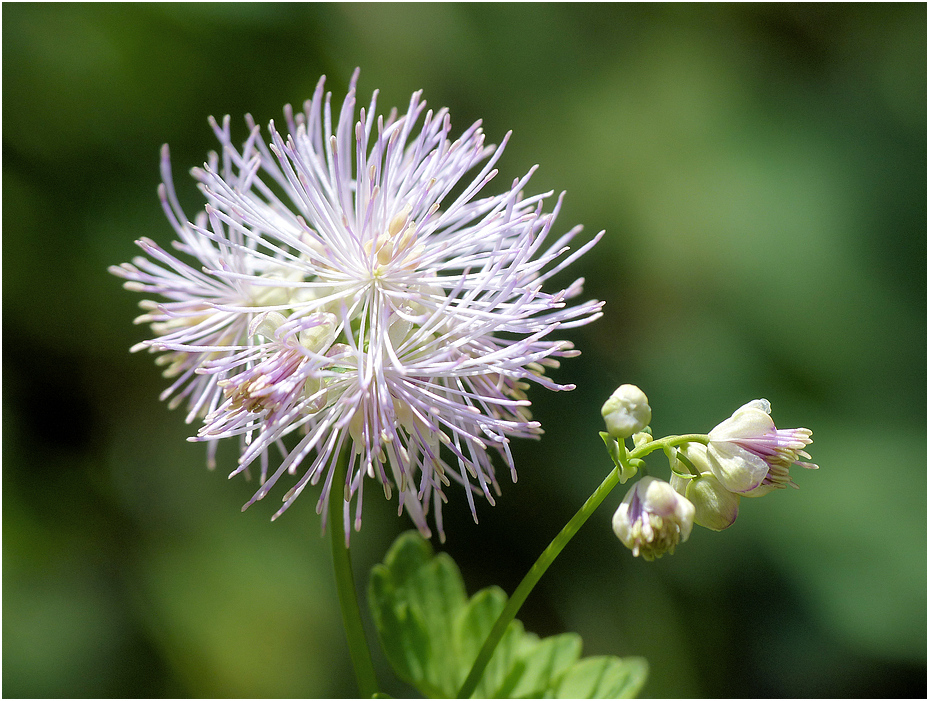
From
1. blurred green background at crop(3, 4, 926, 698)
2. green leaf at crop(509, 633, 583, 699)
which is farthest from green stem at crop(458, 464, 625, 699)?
blurred green background at crop(3, 4, 926, 698)

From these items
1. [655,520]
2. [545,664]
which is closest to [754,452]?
[655,520]

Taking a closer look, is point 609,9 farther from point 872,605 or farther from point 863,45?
point 872,605

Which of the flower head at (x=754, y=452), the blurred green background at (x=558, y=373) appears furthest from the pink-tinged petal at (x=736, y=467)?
the blurred green background at (x=558, y=373)

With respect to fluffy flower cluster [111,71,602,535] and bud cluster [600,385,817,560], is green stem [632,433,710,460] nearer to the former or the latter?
bud cluster [600,385,817,560]

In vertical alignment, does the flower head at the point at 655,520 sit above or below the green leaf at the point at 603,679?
above

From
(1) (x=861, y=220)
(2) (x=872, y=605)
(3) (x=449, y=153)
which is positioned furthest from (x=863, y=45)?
(3) (x=449, y=153)

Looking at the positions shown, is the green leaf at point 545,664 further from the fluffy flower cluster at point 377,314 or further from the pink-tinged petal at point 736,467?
the pink-tinged petal at point 736,467

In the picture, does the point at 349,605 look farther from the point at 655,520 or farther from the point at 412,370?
the point at 655,520
